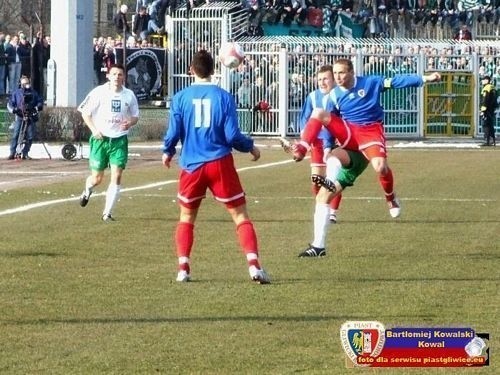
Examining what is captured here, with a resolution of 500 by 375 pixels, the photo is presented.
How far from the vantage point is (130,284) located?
12.8 metres

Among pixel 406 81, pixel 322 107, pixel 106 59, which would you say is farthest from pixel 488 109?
pixel 406 81

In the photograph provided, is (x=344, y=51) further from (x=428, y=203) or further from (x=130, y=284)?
(x=130, y=284)

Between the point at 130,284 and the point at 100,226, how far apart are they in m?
5.11

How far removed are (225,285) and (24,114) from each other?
21774 mm

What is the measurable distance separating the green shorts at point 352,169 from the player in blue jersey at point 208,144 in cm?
318

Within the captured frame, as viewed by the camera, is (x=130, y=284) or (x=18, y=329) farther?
(x=130, y=284)

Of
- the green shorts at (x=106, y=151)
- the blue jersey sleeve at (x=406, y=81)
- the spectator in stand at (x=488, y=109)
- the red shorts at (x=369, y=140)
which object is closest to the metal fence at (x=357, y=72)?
the spectator in stand at (x=488, y=109)

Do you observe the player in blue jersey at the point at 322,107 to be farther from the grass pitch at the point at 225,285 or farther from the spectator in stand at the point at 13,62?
the spectator in stand at the point at 13,62

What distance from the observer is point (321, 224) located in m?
15.0

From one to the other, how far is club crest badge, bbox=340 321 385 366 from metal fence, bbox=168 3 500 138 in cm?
3659

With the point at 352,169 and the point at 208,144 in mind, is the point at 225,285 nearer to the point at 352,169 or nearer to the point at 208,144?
the point at 208,144

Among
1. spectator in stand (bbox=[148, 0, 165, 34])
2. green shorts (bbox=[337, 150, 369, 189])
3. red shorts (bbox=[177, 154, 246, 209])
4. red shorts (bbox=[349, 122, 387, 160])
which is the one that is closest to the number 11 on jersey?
red shorts (bbox=[177, 154, 246, 209])

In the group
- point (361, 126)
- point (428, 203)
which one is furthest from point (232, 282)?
point (428, 203)

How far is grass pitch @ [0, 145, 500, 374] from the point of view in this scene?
9.57 meters
